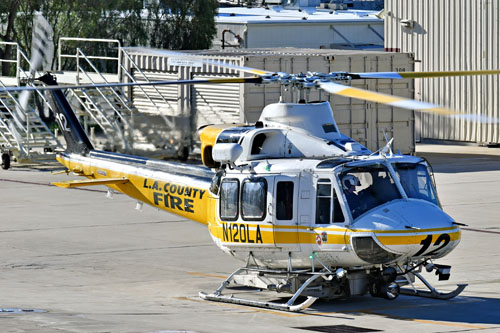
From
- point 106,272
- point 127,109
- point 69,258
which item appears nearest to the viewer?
A: point 106,272

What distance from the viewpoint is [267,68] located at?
32.4 metres

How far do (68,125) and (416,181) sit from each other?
28.6 feet

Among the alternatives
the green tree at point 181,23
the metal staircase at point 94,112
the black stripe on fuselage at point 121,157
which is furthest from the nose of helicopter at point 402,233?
the green tree at point 181,23

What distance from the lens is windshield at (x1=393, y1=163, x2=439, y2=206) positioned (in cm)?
1418

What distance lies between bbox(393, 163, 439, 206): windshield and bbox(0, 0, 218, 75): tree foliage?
3616 centimetres

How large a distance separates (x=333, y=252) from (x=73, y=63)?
3940 centimetres

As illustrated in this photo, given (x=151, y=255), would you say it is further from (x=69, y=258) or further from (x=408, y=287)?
(x=408, y=287)

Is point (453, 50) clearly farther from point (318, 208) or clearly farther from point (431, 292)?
point (318, 208)

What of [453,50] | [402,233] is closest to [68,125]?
[402,233]

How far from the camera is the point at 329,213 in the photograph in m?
14.1

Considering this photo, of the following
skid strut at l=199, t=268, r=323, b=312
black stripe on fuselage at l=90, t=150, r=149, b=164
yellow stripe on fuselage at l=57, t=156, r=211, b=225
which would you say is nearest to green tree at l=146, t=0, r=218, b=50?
black stripe on fuselage at l=90, t=150, r=149, b=164

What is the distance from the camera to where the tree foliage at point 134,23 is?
161 feet

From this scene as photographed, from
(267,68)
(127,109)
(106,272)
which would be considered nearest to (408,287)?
(106,272)

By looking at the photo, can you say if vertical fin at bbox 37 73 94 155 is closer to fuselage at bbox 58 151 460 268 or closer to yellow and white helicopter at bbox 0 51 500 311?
yellow and white helicopter at bbox 0 51 500 311
